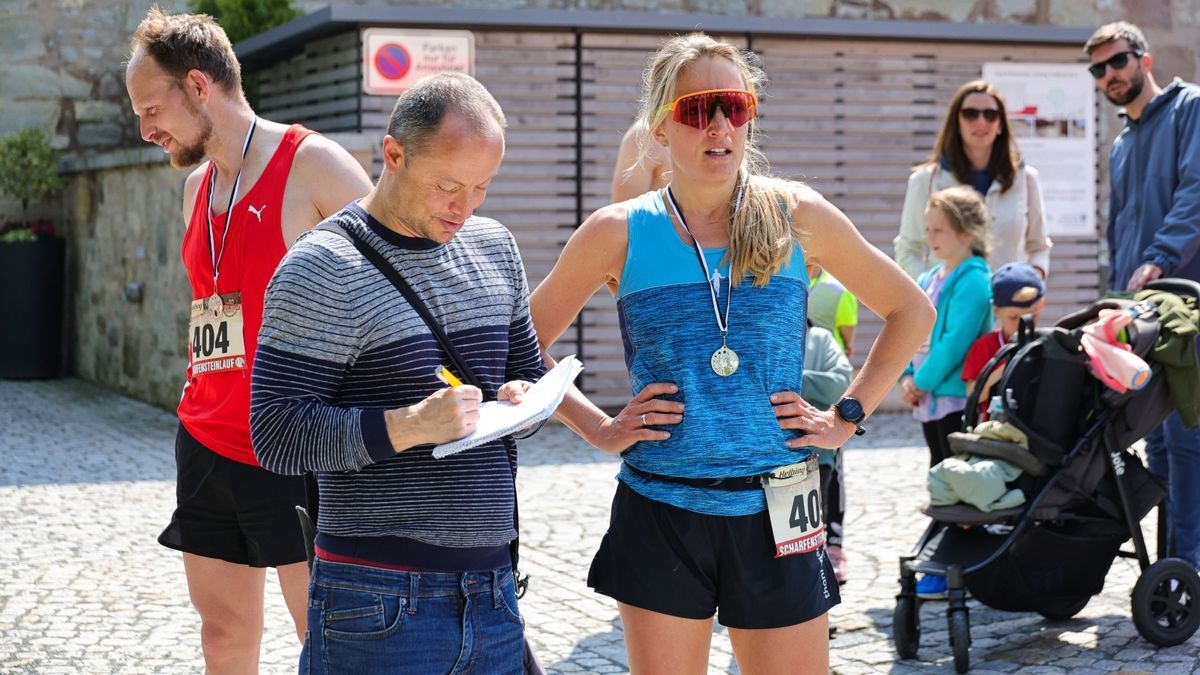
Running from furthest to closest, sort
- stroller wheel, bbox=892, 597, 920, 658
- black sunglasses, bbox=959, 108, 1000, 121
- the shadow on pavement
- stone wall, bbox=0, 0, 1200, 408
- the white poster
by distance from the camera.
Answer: the white poster, stone wall, bbox=0, 0, 1200, 408, the shadow on pavement, black sunglasses, bbox=959, 108, 1000, 121, stroller wheel, bbox=892, 597, 920, 658

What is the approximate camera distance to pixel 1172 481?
239 inches

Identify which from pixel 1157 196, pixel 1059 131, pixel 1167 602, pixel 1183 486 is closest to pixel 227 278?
pixel 1167 602

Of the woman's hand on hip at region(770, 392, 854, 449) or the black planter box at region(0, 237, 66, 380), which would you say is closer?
the woman's hand on hip at region(770, 392, 854, 449)

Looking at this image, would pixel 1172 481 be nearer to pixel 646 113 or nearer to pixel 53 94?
pixel 646 113

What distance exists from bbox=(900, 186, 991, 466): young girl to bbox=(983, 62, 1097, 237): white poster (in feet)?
25.2

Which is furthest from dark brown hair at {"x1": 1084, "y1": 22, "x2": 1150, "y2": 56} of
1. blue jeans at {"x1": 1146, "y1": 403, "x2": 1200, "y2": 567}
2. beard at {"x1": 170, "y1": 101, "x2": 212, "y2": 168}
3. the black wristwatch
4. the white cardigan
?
beard at {"x1": 170, "y1": 101, "x2": 212, "y2": 168}

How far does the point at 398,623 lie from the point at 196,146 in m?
1.54

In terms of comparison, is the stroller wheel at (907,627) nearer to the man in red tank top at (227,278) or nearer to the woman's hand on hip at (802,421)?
the woman's hand on hip at (802,421)

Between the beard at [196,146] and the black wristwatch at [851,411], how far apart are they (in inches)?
63.7

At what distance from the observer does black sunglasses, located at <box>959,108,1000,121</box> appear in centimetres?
695

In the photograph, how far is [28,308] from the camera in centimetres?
1449

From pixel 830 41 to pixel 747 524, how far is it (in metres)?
10.4

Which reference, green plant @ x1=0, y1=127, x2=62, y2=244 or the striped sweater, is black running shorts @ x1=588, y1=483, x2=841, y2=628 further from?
green plant @ x1=0, y1=127, x2=62, y2=244

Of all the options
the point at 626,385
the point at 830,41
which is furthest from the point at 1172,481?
the point at 830,41
